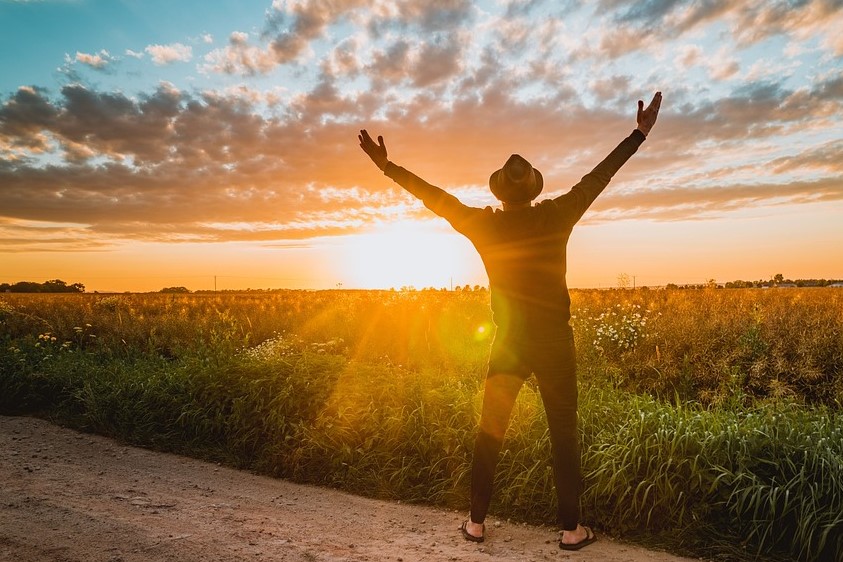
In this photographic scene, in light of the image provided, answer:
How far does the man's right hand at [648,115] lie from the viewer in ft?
13.7

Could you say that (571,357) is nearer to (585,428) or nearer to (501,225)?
(501,225)

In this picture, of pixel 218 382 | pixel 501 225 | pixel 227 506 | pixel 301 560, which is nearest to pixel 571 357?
pixel 501 225

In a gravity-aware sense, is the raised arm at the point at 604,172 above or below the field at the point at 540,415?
above

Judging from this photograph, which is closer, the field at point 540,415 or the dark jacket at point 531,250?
the dark jacket at point 531,250

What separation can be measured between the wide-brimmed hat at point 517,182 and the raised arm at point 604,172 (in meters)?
0.18

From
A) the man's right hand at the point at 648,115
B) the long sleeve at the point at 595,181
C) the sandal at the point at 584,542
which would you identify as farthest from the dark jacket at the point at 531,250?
the sandal at the point at 584,542

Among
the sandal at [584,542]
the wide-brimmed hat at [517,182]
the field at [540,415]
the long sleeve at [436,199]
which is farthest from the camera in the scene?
the field at [540,415]

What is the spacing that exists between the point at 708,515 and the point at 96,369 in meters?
8.14

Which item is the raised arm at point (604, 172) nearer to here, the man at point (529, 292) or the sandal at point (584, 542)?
the man at point (529, 292)

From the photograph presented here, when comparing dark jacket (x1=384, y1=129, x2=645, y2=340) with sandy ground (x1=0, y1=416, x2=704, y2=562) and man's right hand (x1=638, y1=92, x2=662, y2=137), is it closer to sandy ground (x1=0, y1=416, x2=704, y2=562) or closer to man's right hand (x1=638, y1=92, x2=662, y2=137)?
man's right hand (x1=638, y1=92, x2=662, y2=137)

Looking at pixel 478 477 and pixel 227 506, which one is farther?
pixel 227 506

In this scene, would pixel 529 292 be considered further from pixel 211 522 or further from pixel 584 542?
pixel 211 522

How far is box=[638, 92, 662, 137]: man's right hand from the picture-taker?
4.18 meters

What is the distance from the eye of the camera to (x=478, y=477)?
4156mm
